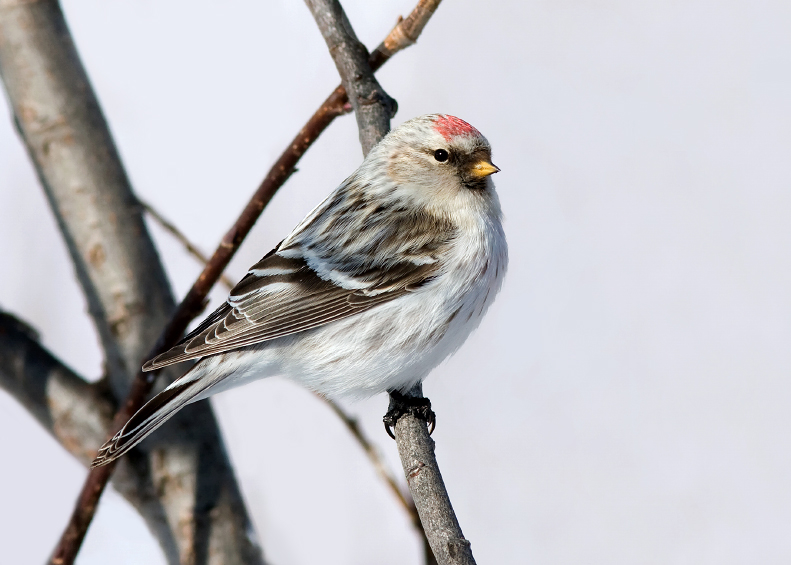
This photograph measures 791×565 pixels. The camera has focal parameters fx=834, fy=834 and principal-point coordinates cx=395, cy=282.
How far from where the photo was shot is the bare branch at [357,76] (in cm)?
191

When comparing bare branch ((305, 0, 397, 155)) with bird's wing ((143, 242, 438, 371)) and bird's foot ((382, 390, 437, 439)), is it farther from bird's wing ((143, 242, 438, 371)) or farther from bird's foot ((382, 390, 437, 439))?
bird's foot ((382, 390, 437, 439))

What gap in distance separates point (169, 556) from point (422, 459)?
3.13 feet

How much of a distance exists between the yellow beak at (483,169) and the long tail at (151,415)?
28.5 inches

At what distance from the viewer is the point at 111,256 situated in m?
2.10

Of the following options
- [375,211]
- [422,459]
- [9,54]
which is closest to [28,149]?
[9,54]

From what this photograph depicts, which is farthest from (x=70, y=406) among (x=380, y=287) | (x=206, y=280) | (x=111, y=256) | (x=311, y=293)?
(x=380, y=287)

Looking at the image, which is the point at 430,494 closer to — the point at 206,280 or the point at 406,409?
the point at 406,409

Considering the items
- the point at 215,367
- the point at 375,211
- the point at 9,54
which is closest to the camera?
the point at 215,367

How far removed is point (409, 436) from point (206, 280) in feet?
1.98

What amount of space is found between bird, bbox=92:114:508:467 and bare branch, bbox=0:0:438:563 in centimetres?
9

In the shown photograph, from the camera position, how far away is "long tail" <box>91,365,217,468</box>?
1573mm

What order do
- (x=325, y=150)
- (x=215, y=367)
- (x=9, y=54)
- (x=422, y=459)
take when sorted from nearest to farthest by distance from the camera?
(x=422, y=459), (x=215, y=367), (x=9, y=54), (x=325, y=150)

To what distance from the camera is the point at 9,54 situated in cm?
208

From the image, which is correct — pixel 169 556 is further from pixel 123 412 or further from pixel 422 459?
pixel 422 459
